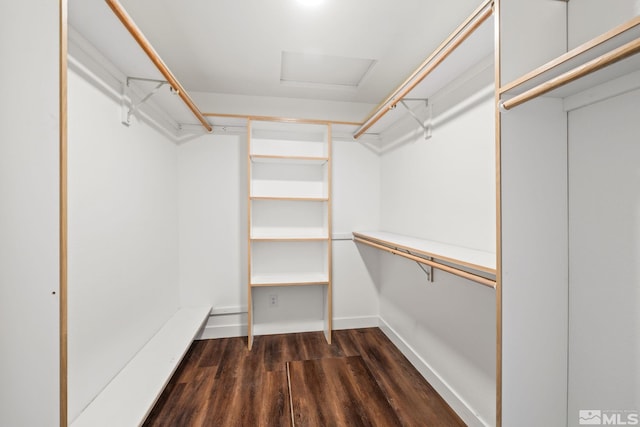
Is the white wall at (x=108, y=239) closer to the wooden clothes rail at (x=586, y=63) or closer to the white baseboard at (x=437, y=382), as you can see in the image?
the wooden clothes rail at (x=586, y=63)

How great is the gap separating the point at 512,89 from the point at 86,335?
2105mm

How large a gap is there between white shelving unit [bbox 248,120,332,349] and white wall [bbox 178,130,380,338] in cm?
16

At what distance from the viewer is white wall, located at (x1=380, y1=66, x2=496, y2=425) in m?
1.45

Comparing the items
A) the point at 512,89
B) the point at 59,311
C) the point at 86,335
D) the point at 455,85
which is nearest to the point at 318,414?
the point at 86,335

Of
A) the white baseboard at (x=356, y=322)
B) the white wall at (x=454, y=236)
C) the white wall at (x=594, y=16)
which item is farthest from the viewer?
the white baseboard at (x=356, y=322)

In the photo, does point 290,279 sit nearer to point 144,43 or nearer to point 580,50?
point 144,43

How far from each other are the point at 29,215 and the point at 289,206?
82.6 inches

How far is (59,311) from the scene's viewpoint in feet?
2.43

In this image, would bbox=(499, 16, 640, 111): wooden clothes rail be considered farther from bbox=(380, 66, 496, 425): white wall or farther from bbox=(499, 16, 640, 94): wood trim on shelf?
bbox=(380, 66, 496, 425): white wall

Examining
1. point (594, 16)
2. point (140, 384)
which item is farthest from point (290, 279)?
point (594, 16)

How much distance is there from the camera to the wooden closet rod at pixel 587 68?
1.98 ft

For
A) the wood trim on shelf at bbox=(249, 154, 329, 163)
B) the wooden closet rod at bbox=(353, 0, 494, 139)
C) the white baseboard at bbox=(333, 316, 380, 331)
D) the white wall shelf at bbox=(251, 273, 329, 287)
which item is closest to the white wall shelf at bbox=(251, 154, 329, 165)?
the wood trim on shelf at bbox=(249, 154, 329, 163)

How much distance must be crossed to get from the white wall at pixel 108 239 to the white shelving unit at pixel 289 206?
86 centimetres

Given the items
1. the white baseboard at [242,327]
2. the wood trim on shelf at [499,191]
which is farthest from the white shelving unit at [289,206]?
the wood trim on shelf at [499,191]
